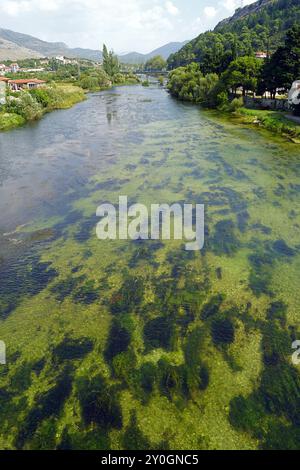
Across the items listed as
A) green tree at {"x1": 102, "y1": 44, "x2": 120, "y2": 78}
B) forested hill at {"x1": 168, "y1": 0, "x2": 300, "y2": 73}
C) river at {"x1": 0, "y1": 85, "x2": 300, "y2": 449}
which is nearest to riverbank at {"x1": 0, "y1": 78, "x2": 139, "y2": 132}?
river at {"x1": 0, "y1": 85, "x2": 300, "y2": 449}

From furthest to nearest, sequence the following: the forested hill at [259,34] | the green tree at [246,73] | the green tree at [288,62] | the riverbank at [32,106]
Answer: the forested hill at [259,34], the green tree at [246,73], the riverbank at [32,106], the green tree at [288,62]

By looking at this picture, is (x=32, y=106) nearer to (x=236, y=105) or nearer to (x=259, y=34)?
(x=236, y=105)

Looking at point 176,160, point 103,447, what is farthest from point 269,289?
point 176,160

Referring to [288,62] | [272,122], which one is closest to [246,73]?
[288,62]

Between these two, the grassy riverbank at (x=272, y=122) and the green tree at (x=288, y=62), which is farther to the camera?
the green tree at (x=288, y=62)

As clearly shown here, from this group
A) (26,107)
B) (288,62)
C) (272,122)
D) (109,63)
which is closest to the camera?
(272,122)

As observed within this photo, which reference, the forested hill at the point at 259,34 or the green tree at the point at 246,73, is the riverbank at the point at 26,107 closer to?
the green tree at the point at 246,73

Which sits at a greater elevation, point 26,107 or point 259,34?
point 259,34

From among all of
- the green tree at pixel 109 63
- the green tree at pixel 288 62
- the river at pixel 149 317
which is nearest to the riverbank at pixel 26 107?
the river at pixel 149 317
